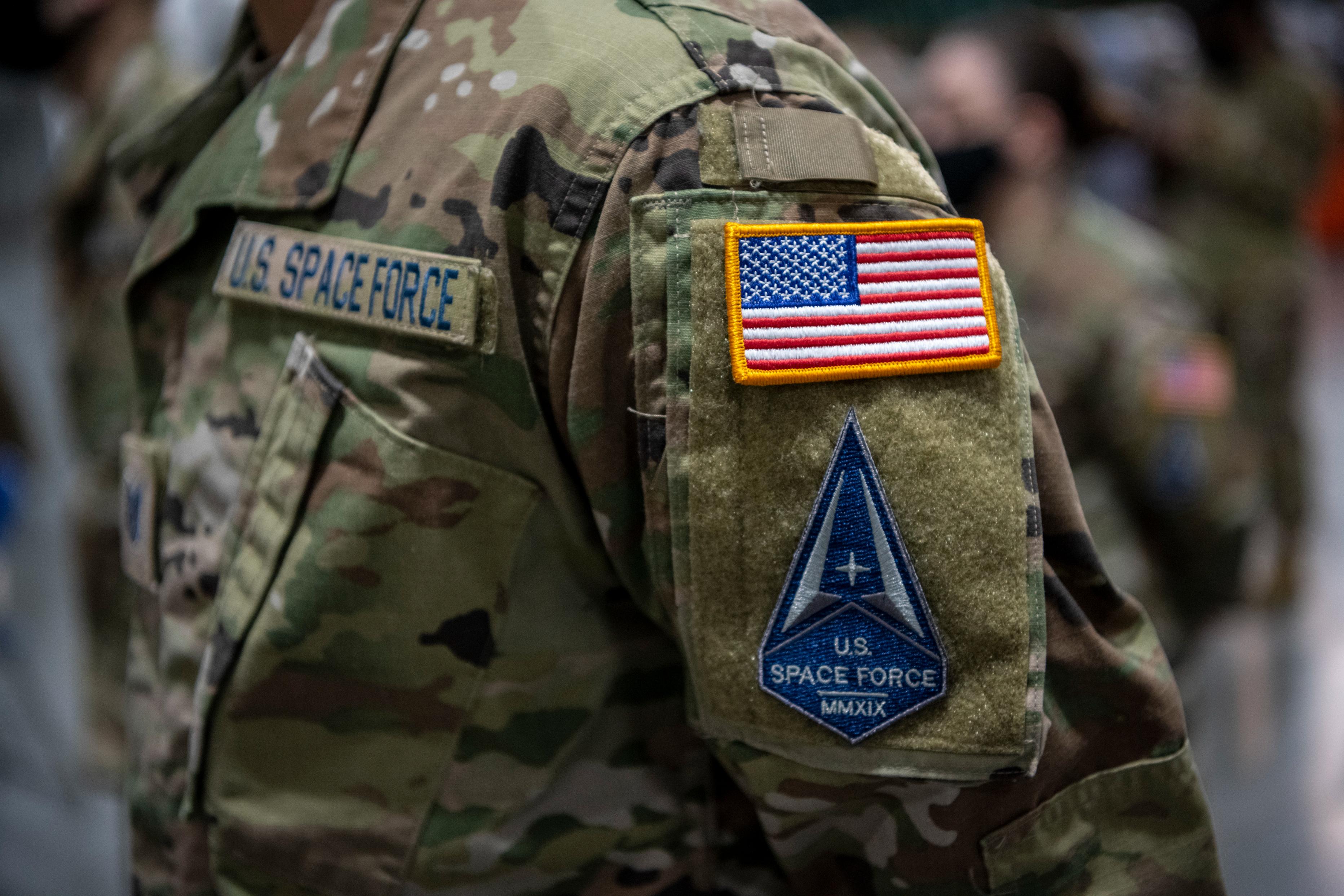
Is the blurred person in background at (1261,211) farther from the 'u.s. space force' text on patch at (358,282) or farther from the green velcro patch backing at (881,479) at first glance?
the 'u.s. space force' text on patch at (358,282)

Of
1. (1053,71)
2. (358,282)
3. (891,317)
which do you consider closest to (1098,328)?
(1053,71)

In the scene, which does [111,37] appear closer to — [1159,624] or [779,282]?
[779,282]

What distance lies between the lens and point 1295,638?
10.0 feet

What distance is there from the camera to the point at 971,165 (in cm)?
202

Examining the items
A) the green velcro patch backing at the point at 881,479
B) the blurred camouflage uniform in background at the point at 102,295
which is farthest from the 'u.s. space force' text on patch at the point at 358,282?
the blurred camouflage uniform in background at the point at 102,295

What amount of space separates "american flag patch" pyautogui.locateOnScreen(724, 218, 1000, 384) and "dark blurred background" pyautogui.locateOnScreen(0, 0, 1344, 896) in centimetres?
72

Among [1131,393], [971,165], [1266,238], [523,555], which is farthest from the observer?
[1266,238]

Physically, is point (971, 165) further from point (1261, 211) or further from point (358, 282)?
point (1261, 211)

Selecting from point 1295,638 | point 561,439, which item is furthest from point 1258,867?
point 561,439

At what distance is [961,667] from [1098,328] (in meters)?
1.48

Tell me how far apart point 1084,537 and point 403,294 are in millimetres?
452

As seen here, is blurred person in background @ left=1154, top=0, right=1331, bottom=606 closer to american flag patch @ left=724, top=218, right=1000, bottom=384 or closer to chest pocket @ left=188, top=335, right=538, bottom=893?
american flag patch @ left=724, top=218, right=1000, bottom=384

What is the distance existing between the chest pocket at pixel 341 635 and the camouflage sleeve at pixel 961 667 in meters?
0.10

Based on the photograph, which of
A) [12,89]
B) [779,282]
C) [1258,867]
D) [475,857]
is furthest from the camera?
[12,89]
